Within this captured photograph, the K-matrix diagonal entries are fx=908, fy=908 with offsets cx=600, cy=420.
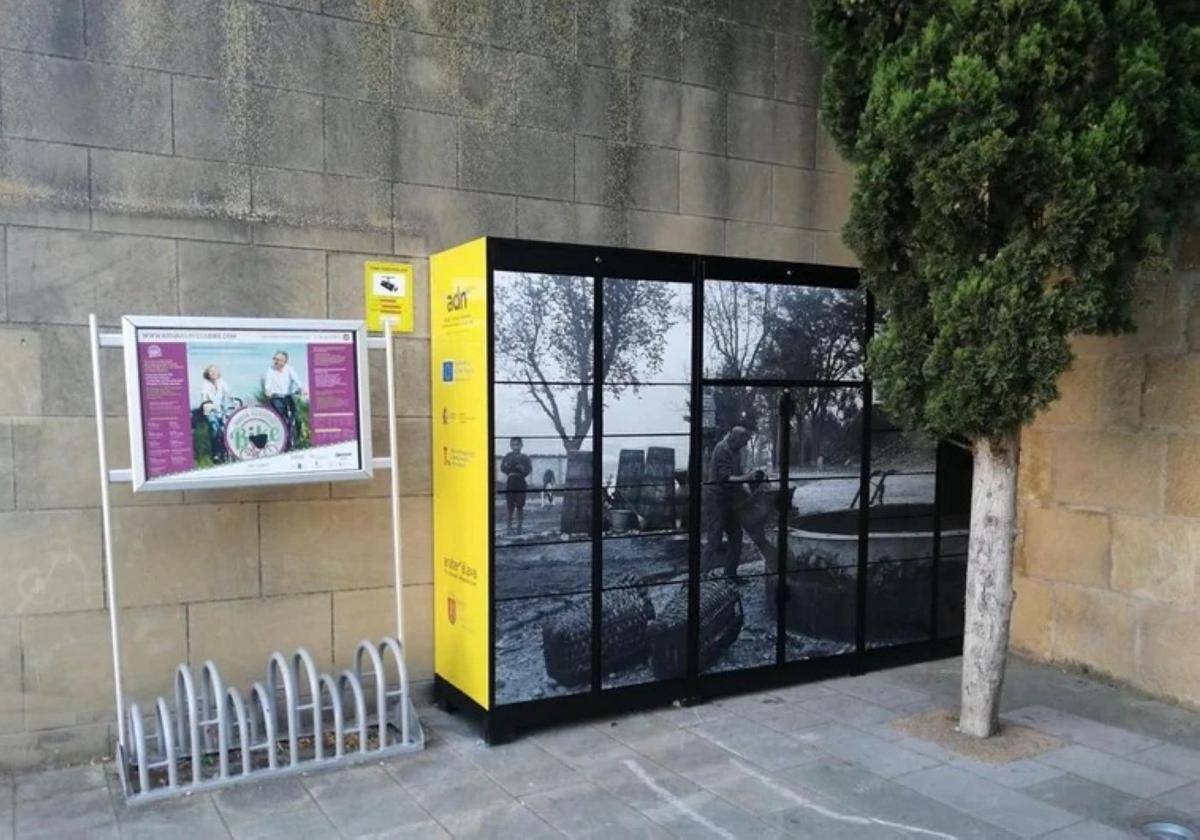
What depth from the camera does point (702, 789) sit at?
12.8 ft

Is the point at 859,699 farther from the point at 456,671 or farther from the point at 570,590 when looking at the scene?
the point at 456,671

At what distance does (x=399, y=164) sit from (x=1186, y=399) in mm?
4385

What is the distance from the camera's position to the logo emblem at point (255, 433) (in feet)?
13.1

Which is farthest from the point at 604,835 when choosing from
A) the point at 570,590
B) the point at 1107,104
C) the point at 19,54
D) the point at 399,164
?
the point at 19,54

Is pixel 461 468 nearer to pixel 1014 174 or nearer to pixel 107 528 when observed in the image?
pixel 107 528

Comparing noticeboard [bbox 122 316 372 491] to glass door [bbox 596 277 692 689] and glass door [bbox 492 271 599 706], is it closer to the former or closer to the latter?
glass door [bbox 492 271 599 706]

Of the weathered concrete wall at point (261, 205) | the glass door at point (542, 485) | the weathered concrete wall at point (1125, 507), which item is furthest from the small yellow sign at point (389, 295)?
the weathered concrete wall at point (1125, 507)

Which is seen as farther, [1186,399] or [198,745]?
[1186,399]

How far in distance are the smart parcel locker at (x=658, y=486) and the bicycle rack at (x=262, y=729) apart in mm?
430

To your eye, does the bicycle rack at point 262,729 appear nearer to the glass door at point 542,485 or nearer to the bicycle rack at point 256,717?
the bicycle rack at point 256,717

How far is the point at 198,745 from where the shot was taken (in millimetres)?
3873

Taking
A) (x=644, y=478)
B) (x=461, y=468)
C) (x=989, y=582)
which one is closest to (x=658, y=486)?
(x=644, y=478)

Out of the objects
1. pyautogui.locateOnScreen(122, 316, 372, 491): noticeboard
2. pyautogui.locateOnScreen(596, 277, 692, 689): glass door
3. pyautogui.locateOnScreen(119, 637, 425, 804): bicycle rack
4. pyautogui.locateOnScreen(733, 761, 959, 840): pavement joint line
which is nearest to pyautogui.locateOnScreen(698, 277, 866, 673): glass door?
pyautogui.locateOnScreen(596, 277, 692, 689): glass door

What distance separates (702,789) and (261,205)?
3.38m
